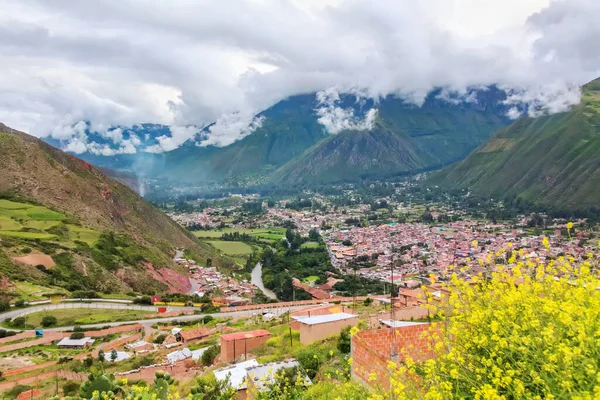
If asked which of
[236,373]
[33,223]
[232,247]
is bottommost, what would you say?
[232,247]

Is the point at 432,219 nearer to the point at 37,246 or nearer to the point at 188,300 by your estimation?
the point at 188,300

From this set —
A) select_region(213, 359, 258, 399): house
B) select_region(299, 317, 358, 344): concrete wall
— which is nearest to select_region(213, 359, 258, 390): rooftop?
select_region(213, 359, 258, 399): house

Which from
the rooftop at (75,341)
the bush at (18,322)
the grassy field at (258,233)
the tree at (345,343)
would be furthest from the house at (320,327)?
the grassy field at (258,233)

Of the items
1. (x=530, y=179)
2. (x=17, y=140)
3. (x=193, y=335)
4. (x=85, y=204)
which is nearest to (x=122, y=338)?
(x=193, y=335)

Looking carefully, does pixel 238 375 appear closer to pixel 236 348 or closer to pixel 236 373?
pixel 236 373

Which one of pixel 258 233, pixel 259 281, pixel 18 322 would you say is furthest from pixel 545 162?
pixel 18 322

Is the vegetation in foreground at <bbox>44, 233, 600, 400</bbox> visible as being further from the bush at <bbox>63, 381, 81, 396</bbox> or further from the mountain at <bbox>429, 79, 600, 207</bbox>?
the mountain at <bbox>429, 79, 600, 207</bbox>

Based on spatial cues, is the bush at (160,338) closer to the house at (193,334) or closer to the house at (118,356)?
the house at (193,334)
